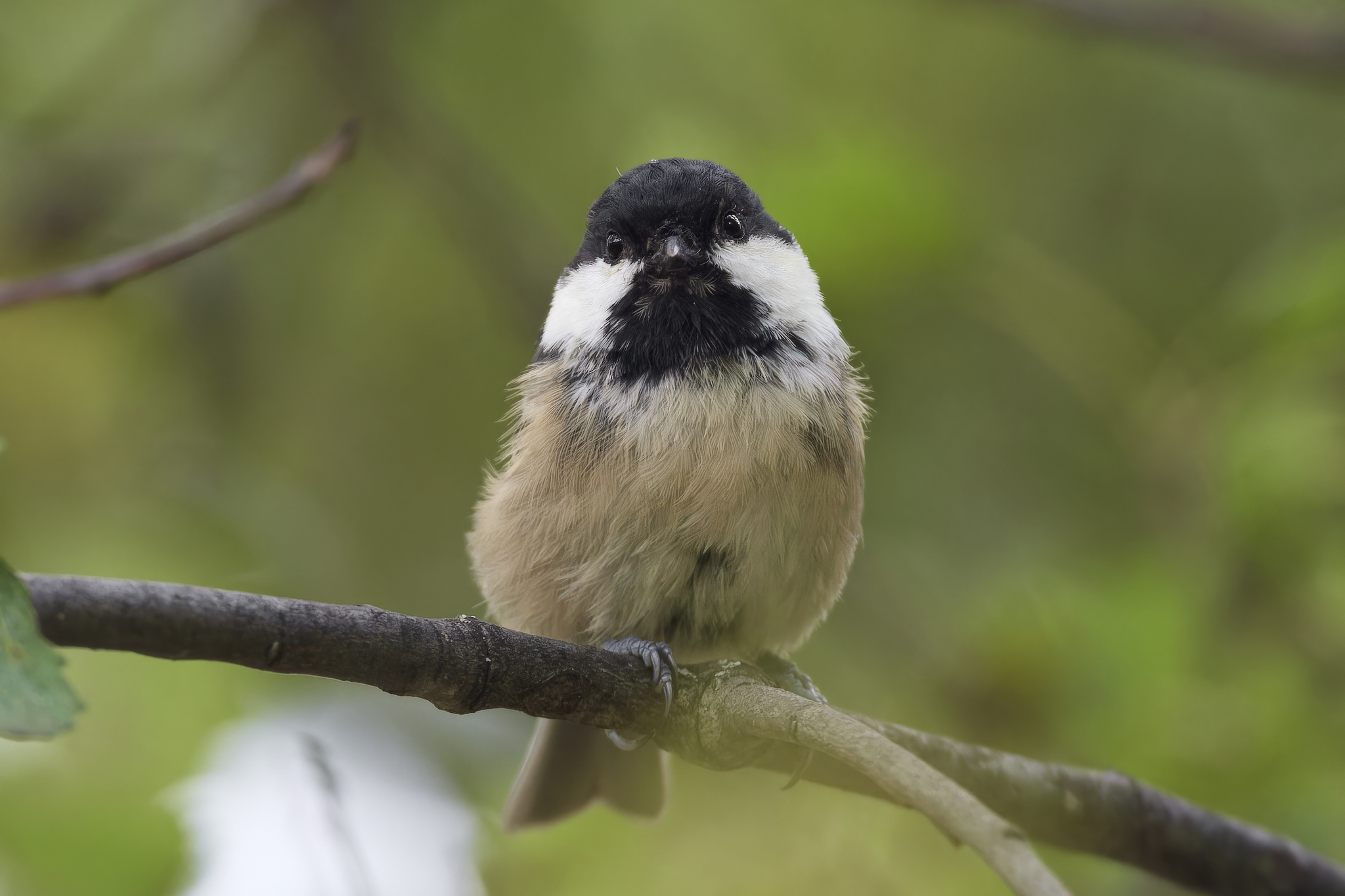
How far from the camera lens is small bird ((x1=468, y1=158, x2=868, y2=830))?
7.64 feet

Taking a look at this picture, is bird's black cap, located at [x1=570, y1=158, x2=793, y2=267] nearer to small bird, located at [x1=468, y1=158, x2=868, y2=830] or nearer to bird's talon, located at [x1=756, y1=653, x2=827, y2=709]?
small bird, located at [x1=468, y1=158, x2=868, y2=830]

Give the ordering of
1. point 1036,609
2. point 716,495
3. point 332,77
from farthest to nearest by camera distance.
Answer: point 332,77 < point 1036,609 < point 716,495

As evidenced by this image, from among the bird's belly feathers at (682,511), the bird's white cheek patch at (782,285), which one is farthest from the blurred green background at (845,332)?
the bird's belly feathers at (682,511)

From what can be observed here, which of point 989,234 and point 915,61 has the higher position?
point 915,61

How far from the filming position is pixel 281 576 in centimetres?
312

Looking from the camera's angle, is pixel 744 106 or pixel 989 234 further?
pixel 744 106

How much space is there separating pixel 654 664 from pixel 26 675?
4.07 ft

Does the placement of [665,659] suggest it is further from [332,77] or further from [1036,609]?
[332,77]

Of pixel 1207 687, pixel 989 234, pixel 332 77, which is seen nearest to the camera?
pixel 1207 687

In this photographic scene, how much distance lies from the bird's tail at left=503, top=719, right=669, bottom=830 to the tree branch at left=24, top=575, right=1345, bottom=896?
31.3 inches

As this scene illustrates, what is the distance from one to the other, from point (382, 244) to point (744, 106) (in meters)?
1.33

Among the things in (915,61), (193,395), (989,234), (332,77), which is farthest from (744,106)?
(193,395)

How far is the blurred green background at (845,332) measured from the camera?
7.92ft

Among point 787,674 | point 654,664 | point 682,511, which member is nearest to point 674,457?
point 682,511
